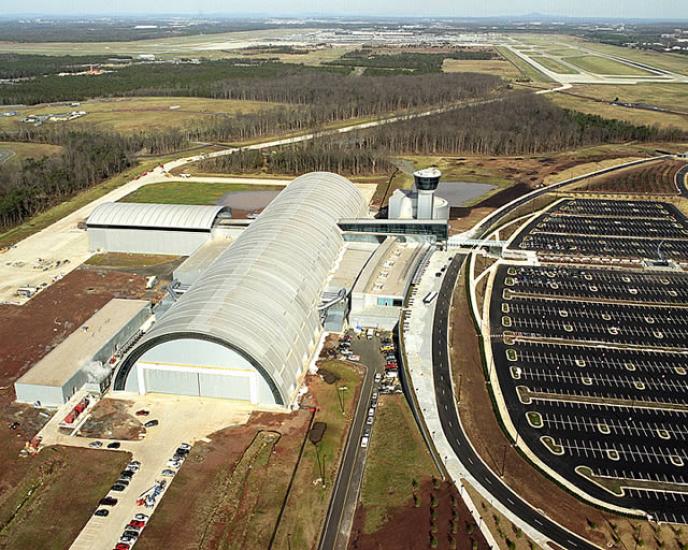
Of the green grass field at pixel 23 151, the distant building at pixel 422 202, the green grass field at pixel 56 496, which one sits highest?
the distant building at pixel 422 202

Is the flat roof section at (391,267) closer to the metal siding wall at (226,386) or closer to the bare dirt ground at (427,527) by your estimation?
the metal siding wall at (226,386)

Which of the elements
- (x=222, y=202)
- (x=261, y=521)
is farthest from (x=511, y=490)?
(x=222, y=202)

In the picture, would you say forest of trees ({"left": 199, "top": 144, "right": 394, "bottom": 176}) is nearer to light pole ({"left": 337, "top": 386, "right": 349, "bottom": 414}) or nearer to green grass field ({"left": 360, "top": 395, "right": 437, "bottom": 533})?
light pole ({"left": 337, "top": 386, "right": 349, "bottom": 414})

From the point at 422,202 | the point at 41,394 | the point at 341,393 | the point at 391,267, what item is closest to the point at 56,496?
the point at 41,394

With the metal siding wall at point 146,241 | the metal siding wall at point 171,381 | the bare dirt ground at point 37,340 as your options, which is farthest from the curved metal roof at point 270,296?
the metal siding wall at point 146,241

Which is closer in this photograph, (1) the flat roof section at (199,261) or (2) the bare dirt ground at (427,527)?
(2) the bare dirt ground at (427,527)

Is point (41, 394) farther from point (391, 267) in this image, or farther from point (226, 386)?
point (391, 267)

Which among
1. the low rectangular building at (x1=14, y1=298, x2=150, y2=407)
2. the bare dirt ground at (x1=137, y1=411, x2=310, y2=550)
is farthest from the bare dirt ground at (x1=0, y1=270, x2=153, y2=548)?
the bare dirt ground at (x1=137, y1=411, x2=310, y2=550)
